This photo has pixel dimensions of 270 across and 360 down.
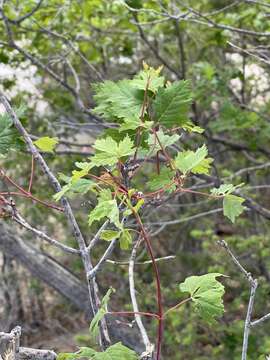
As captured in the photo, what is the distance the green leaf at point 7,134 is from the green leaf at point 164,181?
1.42 ft

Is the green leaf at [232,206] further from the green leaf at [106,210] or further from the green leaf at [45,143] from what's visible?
the green leaf at [45,143]

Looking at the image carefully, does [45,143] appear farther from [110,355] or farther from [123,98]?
[110,355]

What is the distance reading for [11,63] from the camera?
5.01m

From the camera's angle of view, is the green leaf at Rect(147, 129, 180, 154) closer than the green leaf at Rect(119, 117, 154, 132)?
No

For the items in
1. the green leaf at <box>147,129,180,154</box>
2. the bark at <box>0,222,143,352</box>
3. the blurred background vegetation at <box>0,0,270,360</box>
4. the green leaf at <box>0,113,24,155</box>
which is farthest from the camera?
the blurred background vegetation at <box>0,0,270,360</box>

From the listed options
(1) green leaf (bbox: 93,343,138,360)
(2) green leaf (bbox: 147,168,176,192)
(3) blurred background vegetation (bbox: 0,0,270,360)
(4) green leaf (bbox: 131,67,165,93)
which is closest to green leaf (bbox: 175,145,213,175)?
(2) green leaf (bbox: 147,168,176,192)

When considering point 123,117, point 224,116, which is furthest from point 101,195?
point 224,116

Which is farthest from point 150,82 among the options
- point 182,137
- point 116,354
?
point 182,137

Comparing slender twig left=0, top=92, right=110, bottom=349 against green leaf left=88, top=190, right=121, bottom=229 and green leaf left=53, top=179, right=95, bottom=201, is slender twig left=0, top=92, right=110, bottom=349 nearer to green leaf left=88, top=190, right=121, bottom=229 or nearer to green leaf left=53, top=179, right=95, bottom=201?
green leaf left=53, top=179, right=95, bottom=201

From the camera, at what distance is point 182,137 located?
412cm

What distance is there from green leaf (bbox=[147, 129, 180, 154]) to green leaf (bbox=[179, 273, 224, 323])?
363mm

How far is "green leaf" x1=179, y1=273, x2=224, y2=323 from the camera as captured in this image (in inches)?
55.7

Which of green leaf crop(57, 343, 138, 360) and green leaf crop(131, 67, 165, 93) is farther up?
green leaf crop(131, 67, 165, 93)

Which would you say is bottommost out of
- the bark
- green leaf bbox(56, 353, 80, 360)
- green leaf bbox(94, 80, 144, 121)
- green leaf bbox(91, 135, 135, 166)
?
the bark
